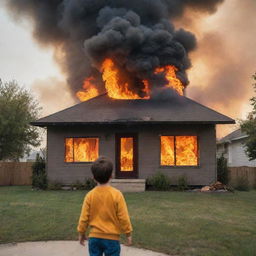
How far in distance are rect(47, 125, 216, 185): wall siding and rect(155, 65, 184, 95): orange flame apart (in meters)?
3.54

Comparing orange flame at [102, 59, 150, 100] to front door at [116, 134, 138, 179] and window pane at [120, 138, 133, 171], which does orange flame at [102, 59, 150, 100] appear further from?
window pane at [120, 138, 133, 171]

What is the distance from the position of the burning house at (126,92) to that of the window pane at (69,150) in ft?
0.15

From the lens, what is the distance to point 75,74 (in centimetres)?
2236

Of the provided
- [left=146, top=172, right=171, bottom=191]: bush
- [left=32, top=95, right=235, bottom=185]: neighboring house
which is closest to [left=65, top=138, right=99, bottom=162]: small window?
[left=32, top=95, right=235, bottom=185]: neighboring house

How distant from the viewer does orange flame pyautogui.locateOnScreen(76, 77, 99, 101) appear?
20359mm

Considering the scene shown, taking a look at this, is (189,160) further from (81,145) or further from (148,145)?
(81,145)

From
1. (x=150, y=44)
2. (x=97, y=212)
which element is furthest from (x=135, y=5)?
(x=97, y=212)

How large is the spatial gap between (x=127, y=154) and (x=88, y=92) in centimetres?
585

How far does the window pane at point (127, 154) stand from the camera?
53.0 feet

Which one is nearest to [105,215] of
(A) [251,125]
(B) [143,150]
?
(B) [143,150]

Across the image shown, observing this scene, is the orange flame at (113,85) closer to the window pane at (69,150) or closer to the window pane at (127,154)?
the window pane at (127,154)

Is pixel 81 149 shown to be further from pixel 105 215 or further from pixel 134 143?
pixel 105 215

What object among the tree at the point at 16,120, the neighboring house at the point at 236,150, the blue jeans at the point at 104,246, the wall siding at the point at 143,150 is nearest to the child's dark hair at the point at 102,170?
the blue jeans at the point at 104,246

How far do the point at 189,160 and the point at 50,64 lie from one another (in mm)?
14183
